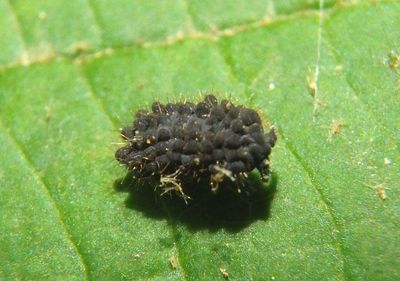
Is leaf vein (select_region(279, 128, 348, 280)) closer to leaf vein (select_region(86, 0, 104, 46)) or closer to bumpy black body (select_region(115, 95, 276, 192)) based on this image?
bumpy black body (select_region(115, 95, 276, 192))

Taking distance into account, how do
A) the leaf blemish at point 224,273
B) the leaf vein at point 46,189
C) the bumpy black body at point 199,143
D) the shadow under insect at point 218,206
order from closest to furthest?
1. the bumpy black body at point 199,143
2. the leaf blemish at point 224,273
3. the shadow under insect at point 218,206
4. the leaf vein at point 46,189

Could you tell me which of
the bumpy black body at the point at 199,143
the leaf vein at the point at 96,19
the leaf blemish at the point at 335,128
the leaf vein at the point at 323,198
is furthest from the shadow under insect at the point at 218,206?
the leaf vein at the point at 96,19

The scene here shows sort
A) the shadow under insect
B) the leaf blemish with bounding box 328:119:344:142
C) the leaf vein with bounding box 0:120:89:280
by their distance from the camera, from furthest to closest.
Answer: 1. the leaf blemish with bounding box 328:119:344:142
2. the leaf vein with bounding box 0:120:89:280
3. the shadow under insect

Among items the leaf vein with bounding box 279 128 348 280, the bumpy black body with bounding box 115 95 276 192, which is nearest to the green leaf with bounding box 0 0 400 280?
the leaf vein with bounding box 279 128 348 280

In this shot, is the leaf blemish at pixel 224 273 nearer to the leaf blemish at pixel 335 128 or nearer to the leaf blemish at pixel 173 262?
the leaf blemish at pixel 173 262

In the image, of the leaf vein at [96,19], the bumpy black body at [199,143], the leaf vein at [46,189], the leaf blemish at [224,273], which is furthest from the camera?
the leaf vein at [96,19]

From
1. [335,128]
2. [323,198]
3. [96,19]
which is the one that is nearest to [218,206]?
[323,198]

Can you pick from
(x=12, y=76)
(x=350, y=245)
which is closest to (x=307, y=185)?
(x=350, y=245)
